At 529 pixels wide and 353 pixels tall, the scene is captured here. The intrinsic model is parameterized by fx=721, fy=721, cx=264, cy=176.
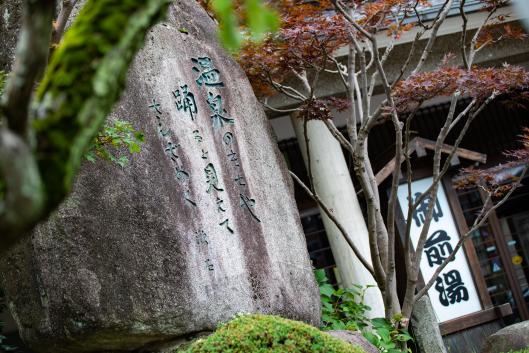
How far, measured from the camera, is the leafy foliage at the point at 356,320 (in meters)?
6.93

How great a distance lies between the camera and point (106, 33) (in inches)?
68.7

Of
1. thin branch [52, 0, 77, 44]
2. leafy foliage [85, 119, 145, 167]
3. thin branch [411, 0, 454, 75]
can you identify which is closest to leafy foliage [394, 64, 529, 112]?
thin branch [411, 0, 454, 75]

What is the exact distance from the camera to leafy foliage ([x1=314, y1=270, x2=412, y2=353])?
22.7ft

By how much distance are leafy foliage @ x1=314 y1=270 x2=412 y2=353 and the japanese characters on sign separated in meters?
1.58

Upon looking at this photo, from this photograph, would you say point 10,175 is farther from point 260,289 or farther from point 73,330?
point 260,289

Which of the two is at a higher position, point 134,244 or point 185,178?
point 185,178

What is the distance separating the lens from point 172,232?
5523mm

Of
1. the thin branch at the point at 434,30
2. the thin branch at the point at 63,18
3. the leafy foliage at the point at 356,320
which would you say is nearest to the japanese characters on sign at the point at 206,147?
the thin branch at the point at 63,18

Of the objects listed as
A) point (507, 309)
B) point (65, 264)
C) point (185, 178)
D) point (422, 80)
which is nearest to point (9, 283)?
point (65, 264)

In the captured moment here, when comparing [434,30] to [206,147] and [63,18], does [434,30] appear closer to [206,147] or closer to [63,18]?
[206,147]

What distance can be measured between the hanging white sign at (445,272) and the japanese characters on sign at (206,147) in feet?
13.9

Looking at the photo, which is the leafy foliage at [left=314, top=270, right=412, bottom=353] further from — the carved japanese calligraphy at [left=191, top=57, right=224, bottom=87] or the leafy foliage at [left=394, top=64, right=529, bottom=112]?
the carved japanese calligraphy at [left=191, top=57, right=224, bottom=87]

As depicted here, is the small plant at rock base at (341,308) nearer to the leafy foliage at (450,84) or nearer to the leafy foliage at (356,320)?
the leafy foliage at (356,320)

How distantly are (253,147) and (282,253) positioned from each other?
1.00m
